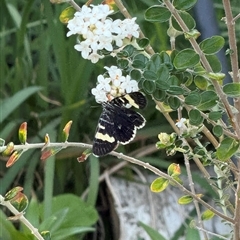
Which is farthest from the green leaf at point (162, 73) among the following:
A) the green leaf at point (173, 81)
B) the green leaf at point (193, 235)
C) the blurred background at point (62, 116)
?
the blurred background at point (62, 116)

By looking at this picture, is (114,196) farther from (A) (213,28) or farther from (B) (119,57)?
(B) (119,57)

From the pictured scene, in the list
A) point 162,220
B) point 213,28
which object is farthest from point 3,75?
point 213,28

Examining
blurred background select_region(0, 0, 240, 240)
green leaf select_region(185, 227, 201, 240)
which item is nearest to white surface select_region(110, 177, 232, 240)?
blurred background select_region(0, 0, 240, 240)

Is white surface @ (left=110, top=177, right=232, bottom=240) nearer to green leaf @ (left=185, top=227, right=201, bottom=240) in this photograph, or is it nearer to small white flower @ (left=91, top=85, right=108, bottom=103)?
green leaf @ (left=185, top=227, right=201, bottom=240)

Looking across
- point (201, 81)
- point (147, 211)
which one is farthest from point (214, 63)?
point (147, 211)

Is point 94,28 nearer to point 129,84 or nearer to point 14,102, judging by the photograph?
point 129,84
